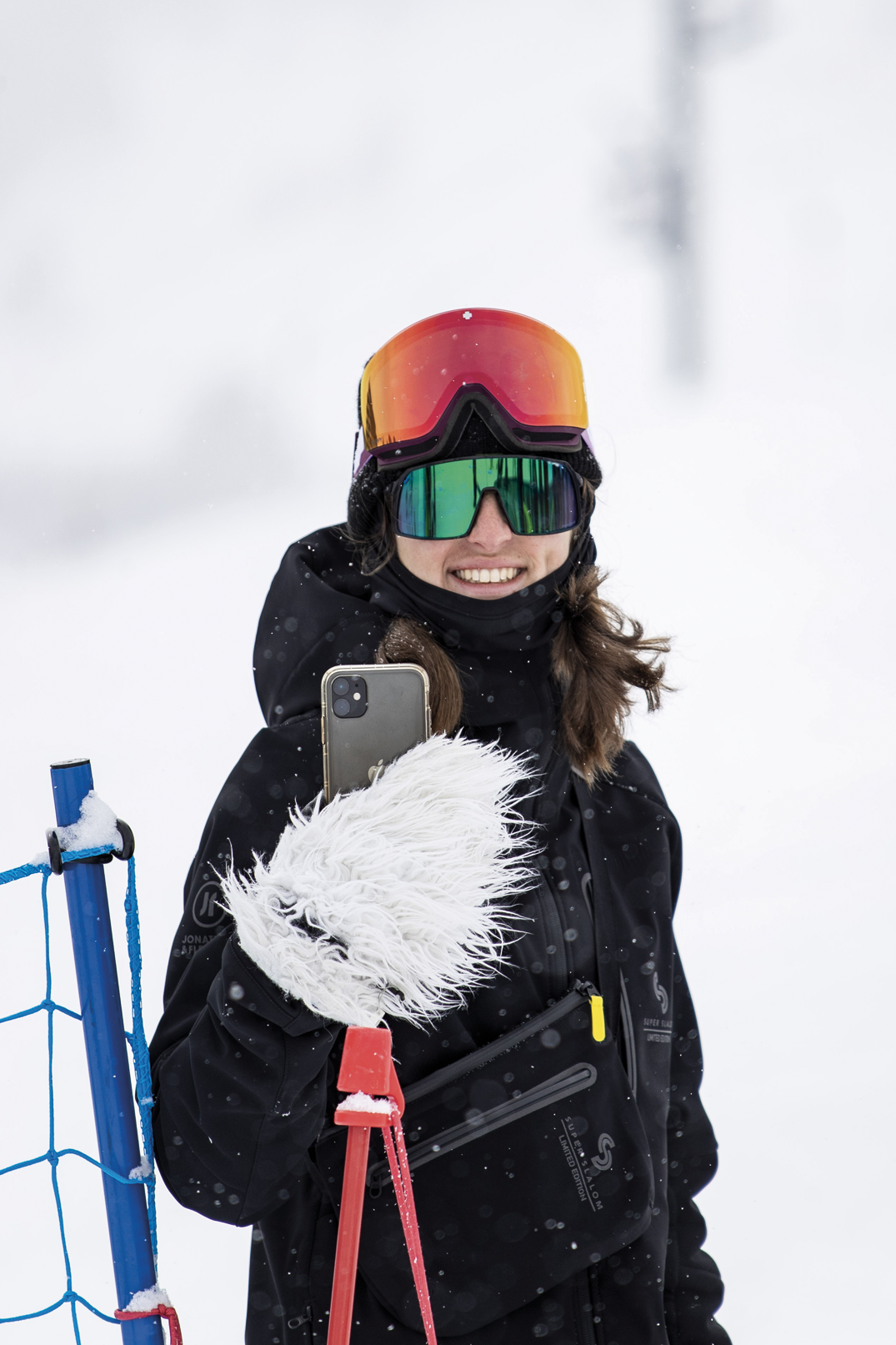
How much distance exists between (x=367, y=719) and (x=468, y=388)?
0.51 metres

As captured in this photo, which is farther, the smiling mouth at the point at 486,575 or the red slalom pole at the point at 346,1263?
the smiling mouth at the point at 486,575

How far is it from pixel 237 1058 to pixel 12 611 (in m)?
4.96

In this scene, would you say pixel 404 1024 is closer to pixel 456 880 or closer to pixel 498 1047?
pixel 498 1047

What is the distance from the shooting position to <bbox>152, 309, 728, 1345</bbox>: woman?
2.99 ft

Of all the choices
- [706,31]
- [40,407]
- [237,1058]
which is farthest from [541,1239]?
[706,31]

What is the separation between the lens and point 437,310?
21.4 ft

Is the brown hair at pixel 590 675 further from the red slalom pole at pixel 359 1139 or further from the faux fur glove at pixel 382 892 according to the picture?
the red slalom pole at pixel 359 1139

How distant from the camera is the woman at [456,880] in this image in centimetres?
91

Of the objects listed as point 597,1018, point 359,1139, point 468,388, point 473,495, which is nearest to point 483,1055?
point 597,1018

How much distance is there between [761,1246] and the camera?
2.96 metres

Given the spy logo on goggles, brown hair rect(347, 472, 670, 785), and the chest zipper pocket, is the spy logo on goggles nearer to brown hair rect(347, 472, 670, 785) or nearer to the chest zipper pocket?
brown hair rect(347, 472, 670, 785)

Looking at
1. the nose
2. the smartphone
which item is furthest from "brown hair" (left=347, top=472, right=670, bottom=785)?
the smartphone

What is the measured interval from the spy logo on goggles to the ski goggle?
38mm

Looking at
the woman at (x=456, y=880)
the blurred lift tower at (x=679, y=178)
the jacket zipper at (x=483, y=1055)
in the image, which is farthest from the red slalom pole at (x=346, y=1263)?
the blurred lift tower at (x=679, y=178)
